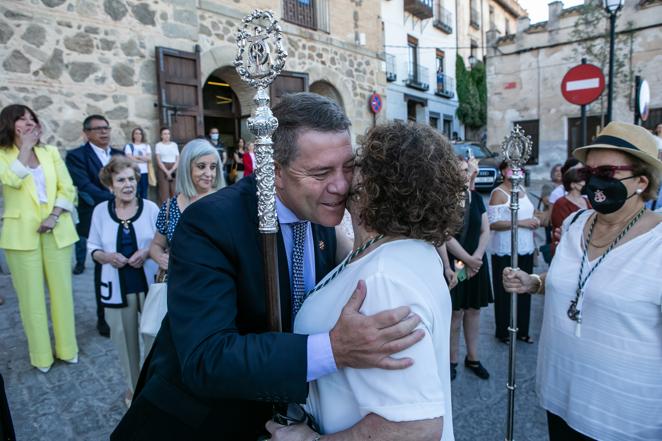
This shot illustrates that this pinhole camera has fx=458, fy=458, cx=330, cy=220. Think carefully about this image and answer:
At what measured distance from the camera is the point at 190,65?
8.51 meters

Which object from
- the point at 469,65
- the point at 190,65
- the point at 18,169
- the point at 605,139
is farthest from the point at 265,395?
the point at 469,65

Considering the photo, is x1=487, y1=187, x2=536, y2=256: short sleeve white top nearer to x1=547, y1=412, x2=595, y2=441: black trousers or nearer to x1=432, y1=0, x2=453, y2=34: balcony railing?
x1=547, y1=412, x2=595, y2=441: black trousers

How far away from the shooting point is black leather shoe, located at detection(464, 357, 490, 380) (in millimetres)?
3706

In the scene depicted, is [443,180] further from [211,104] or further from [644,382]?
[211,104]

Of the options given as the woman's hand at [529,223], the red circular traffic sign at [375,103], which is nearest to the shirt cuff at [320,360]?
the woman's hand at [529,223]

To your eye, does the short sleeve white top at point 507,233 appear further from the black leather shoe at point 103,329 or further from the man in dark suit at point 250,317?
the black leather shoe at point 103,329

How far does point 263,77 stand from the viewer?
141 centimetres

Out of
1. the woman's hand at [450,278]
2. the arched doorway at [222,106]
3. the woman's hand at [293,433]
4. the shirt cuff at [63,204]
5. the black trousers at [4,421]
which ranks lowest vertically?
the black trousers at [4,421]

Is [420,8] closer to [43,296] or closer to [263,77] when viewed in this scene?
[43,296]

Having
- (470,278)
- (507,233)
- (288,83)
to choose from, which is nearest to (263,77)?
(470,278)

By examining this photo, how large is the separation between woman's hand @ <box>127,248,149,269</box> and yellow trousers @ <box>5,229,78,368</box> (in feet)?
3.34

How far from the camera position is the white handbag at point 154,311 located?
8.18ft

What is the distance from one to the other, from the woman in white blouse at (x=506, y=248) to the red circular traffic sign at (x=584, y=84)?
3.11m

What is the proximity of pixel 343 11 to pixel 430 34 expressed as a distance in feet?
38.1
